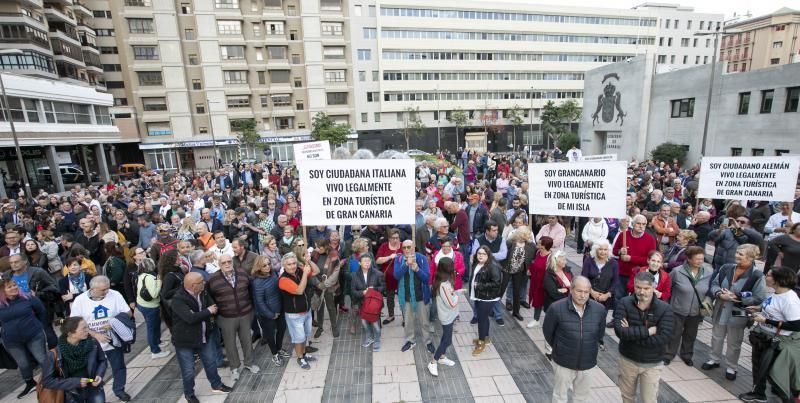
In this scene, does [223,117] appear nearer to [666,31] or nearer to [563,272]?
[563,272]

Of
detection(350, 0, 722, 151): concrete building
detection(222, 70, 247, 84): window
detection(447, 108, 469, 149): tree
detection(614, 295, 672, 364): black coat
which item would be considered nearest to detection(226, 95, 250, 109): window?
detection(222, 70, 247, 84): window

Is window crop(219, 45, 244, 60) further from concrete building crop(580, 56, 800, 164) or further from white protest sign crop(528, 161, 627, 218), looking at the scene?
white protest sign crop(528, 161, 627, 218)

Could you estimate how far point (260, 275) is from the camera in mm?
5590

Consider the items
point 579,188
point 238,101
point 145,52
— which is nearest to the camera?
point 579,188

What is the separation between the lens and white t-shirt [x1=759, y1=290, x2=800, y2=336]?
425 cm

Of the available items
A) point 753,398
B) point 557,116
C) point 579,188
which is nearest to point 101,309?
point 579,188

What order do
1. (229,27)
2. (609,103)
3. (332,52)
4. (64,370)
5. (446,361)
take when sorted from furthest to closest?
(332,52), (229,27), (609,103), (446,361), (64,370)

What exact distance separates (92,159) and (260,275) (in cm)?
4543

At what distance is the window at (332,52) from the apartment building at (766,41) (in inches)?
2353

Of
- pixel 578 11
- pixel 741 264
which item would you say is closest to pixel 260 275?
pixel 741 264

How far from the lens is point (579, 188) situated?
6.65m

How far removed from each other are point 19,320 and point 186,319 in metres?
2.44

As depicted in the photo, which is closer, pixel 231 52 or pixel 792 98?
pixel 792 98

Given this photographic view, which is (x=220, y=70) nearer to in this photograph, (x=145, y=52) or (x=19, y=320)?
(x=145, y=52)
